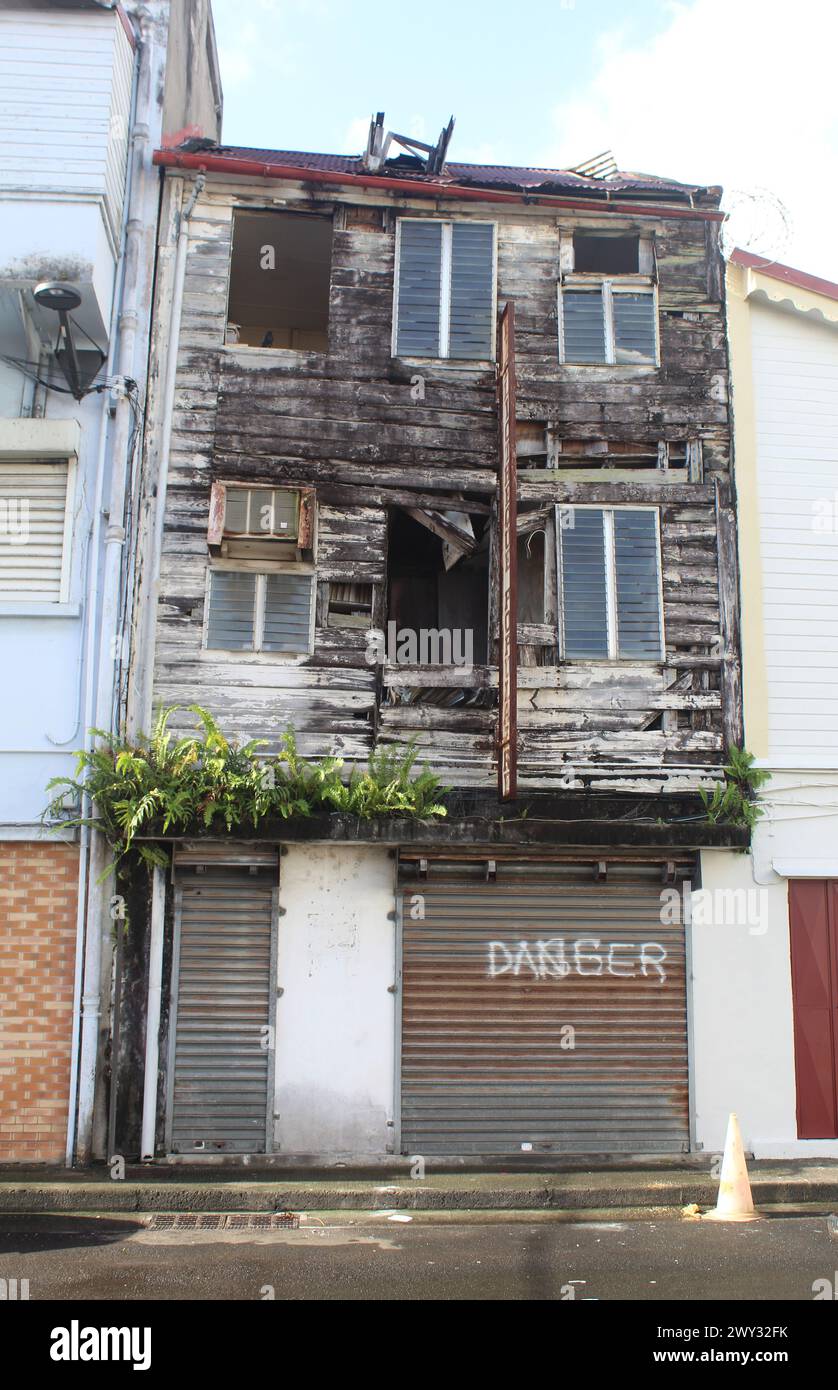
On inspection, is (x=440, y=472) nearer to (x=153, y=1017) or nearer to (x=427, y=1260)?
(x=153, y=1017)

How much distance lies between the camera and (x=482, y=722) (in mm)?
11641

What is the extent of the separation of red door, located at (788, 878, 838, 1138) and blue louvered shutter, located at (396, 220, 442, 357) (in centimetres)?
665

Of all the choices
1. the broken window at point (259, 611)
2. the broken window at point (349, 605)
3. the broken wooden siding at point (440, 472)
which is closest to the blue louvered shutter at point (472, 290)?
the broken wooden siding at point (440, 472)

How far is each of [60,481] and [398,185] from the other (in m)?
4.67

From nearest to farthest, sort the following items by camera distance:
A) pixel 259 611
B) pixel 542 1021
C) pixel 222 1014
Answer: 1. pixel 222 1014
2. pixel 542 1021
3. pixel 259 611

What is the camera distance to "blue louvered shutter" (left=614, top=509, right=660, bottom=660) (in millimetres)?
11938

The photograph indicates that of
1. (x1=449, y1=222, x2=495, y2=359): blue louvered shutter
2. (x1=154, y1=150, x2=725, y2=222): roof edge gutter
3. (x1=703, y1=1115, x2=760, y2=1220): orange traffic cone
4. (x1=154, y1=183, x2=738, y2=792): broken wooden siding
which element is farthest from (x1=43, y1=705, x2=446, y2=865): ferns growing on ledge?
(x1=154, y1=150, x2=725, y2=222): roof edge gutter

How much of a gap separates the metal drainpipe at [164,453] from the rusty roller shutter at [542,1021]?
3236mm

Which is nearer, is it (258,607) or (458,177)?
(258,607)

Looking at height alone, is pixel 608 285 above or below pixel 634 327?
above

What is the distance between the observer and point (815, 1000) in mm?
11477

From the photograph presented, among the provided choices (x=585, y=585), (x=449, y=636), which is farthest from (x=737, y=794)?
(x=449, y=636)
